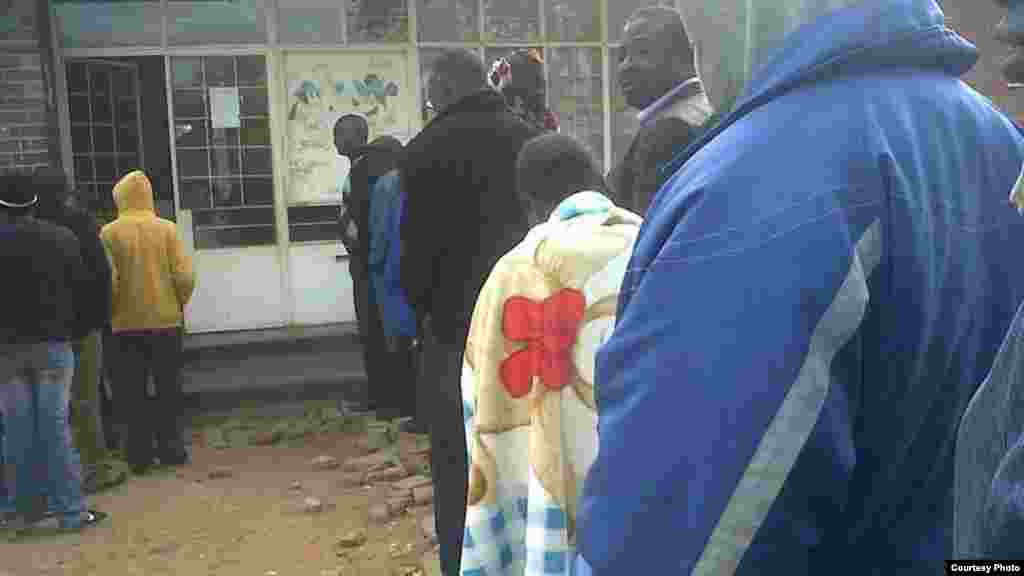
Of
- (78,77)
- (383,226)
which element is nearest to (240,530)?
(383,226)

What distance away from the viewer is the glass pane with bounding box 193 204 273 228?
920cm

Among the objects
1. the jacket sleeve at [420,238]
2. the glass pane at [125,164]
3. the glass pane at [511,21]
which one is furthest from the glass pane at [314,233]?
the jacket sleeve at [420,238]

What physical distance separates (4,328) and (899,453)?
5694 millimetres

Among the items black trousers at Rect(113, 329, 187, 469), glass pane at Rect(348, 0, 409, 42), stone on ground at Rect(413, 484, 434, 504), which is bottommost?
stone on ground at Rect(413, 484, 434, 504)

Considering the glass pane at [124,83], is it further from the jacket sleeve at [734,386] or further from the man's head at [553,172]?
the jacket sleeve at [734,386]

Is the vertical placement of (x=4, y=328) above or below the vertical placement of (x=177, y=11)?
below

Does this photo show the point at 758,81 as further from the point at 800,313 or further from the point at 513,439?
the point at 513,439

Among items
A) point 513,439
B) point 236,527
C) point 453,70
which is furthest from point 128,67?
point 513,439

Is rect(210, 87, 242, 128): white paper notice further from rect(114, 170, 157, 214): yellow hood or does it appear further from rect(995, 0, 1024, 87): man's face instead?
rect(995, 0, 1024, 87): man's face

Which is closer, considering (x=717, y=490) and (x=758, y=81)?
(x=717, y=490)

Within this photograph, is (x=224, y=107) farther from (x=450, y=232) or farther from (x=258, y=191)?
(x=450, y=232)

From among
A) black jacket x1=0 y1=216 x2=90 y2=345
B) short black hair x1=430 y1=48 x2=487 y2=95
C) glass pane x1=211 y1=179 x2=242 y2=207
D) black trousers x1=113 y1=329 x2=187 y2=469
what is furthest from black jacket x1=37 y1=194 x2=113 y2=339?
short black hair x1=430 y1=48 x2=487 y2=95

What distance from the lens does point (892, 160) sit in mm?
1261

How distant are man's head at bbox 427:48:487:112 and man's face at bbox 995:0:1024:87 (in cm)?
332
